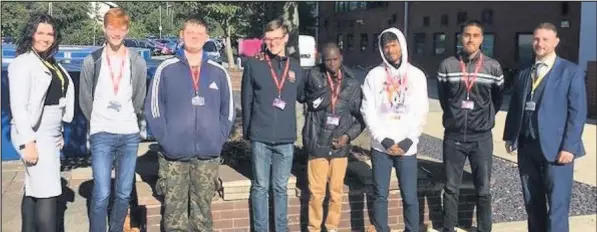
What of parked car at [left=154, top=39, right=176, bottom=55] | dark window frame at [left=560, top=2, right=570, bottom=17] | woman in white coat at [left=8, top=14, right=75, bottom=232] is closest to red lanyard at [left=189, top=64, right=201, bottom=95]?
woman in white coat at [left=8, top=14, right=75, bottom=232]

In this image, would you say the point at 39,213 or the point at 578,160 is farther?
the point at 578,160

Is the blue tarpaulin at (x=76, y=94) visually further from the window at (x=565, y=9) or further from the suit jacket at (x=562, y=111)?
the window at (x=565, y=9)

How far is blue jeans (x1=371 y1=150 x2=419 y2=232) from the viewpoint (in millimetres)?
4871

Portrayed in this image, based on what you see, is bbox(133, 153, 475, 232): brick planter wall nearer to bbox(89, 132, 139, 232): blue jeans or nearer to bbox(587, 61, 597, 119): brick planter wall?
bbox(89, 132, 139, 232): blue jeans

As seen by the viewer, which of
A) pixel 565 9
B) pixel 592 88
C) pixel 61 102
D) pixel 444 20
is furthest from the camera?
pixel 444 20

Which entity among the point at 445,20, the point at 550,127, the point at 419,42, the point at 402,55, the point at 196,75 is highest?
the point at 445,20

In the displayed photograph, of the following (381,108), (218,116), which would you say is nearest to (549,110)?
(381,108)

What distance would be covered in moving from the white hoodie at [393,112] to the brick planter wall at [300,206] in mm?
649

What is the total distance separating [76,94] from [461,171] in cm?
392

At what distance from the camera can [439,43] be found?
2970 centimetres

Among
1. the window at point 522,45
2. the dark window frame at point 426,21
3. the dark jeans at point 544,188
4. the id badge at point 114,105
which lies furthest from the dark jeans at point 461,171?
the dark window frame at point 426,21

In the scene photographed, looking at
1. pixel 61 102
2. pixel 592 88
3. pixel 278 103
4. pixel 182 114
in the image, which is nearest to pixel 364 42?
pixel 592 88

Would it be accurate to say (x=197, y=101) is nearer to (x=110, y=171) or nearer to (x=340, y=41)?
(x=110, y=171)

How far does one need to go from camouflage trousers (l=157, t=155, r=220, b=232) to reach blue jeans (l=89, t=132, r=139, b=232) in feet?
0.75
